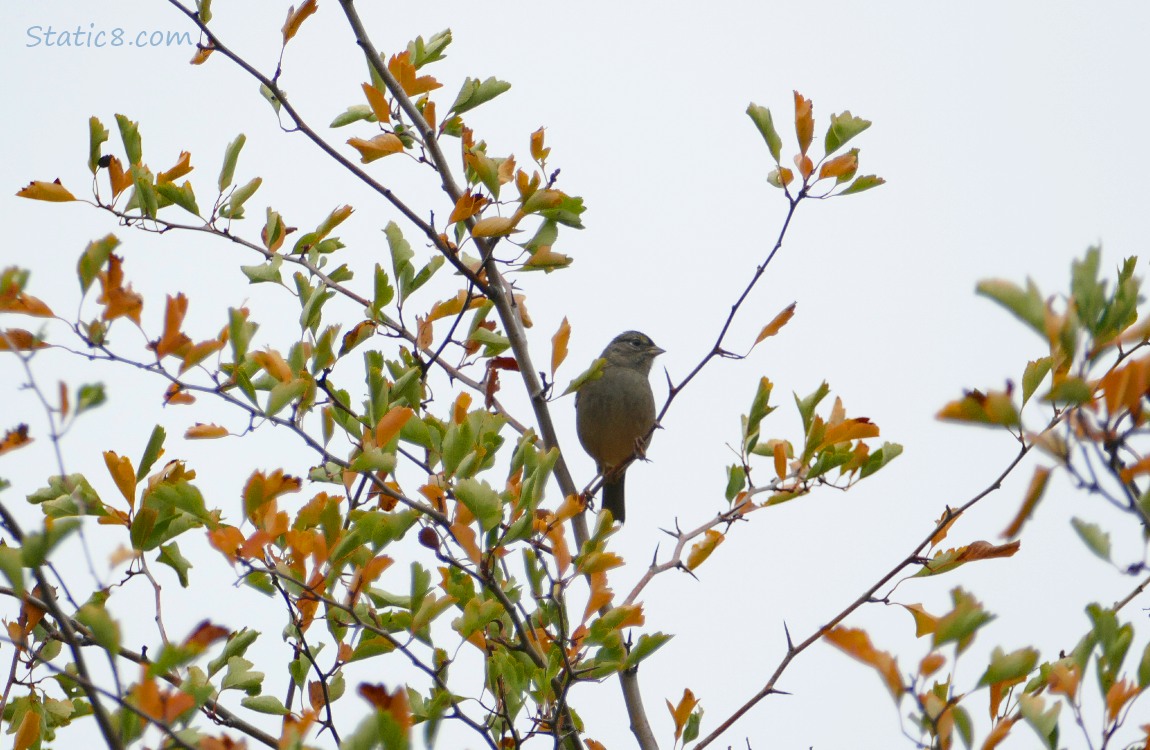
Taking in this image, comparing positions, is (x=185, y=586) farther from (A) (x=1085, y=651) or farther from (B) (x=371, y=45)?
(A) (x=1085, y=651)

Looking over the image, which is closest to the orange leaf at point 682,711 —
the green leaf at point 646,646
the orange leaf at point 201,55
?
the green leaf at point 646,646

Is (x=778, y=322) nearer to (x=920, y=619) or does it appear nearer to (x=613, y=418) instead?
(x=920, y=619)

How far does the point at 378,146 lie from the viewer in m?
3.79

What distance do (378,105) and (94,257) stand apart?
1.34 meters

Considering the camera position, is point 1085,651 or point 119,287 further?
point 119,287

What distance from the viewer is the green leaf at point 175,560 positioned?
3.54 metres

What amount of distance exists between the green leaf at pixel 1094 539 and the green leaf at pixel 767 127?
185 cm

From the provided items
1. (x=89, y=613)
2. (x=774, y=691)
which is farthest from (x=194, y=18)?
(x=774, y=691)

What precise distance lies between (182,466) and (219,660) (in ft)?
1.90

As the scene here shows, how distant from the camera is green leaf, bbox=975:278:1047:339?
185 centimetres

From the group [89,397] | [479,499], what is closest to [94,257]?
[89,397]

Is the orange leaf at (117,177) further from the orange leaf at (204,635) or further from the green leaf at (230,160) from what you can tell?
the orange leaf at (204,635)

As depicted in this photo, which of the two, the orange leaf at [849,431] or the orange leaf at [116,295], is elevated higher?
the orange leaf at [116,295]

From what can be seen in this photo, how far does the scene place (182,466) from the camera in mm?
3441
